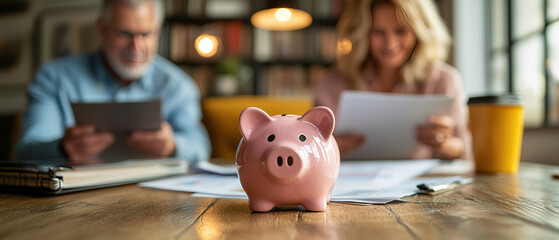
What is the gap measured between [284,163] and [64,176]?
40 cm

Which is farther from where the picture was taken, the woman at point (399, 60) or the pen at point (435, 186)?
the woman at point (399, 60)

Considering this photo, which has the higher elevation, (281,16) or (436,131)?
(281,16)

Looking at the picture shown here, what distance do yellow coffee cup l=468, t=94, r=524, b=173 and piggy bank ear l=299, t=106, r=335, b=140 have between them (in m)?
0.55

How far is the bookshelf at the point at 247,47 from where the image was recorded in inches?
129

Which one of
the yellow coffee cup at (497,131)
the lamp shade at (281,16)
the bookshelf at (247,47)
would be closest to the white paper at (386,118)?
the yellow coffee cup at (497,131)

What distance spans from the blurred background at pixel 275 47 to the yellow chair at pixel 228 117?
16.5 inches

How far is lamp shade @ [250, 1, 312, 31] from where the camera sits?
1898mm

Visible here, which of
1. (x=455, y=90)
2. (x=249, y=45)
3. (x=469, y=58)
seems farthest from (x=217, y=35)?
(x=455, y=90)

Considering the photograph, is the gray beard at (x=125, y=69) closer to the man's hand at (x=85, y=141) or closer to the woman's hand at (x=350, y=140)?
the man's hand at (x=85, y=141)

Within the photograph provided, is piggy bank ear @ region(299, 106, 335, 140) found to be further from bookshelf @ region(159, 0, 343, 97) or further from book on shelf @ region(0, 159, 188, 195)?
bookshelf @ region(159, 0, 343, 97)

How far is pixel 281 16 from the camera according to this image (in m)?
2.00

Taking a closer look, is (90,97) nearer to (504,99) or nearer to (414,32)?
(414,32)

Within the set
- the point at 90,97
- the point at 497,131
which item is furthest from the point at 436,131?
the point at 90,97

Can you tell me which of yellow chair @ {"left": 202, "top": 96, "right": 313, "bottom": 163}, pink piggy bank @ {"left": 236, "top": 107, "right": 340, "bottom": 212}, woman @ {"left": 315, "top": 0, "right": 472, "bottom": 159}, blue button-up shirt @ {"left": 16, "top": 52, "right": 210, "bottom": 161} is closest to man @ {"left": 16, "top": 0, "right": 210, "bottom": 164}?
blue button-up shirt @ {"left": 16, "top": 52, "right": 210, "bottom": 161}
